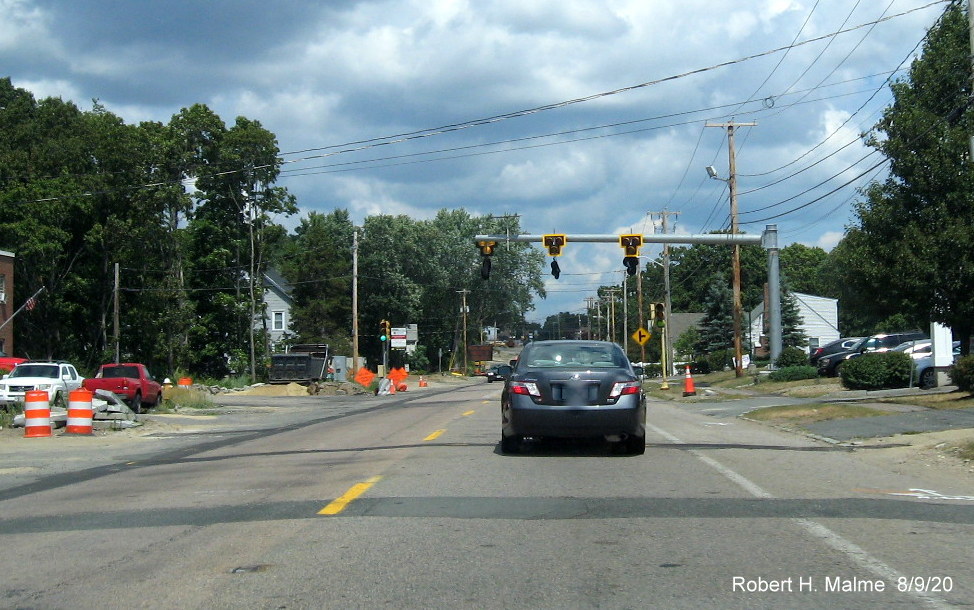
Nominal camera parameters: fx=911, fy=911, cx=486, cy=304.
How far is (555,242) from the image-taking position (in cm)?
2834

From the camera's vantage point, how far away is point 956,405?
19172 millimetres

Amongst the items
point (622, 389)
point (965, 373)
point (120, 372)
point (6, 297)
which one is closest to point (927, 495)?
point (622, 389)

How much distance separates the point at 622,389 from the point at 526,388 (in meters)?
1.23

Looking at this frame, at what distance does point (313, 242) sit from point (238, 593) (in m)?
84.1

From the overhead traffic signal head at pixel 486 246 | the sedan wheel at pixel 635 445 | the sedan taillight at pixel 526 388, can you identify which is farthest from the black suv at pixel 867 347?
the sedan taillight at pixel 526 388

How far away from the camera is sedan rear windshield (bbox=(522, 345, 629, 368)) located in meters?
12.3

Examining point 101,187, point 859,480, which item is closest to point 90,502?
point 859,480

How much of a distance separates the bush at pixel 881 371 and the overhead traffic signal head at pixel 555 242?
9.63 m

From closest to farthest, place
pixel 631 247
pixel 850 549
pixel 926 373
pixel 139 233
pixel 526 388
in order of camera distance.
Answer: pixel 850 549 → pixel 526 388 → pixel 926 373 → pixel 631 247 → pixel 139 233

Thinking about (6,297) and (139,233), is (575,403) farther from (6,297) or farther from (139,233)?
(139,233)

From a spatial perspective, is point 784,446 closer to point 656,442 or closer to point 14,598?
point 656,442

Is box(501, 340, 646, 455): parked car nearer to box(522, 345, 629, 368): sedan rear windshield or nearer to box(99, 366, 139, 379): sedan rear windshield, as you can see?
box(522, 345, 629, 368): sedan rear windshield

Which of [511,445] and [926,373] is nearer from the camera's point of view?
[511,445]

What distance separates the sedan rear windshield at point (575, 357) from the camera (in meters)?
12.3
